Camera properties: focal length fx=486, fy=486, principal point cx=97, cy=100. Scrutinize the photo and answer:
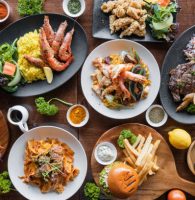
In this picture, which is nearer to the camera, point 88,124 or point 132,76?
point 132,76

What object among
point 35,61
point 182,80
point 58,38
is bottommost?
point 182,80

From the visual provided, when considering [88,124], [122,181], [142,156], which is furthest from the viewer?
[88,124]

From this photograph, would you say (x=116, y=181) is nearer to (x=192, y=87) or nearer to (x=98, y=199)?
(x=98, y=199)

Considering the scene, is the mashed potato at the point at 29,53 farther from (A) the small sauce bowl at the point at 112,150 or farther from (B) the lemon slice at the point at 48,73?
(A) the small sauce bowl at the point at 112,150

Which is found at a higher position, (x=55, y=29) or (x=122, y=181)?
(x=55, y=29)

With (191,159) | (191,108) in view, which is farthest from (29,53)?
(191,159)

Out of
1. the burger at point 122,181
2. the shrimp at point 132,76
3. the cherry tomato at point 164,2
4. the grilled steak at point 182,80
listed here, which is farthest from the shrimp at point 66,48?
the burger at point 122,181

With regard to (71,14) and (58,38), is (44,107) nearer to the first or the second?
(58,38)
